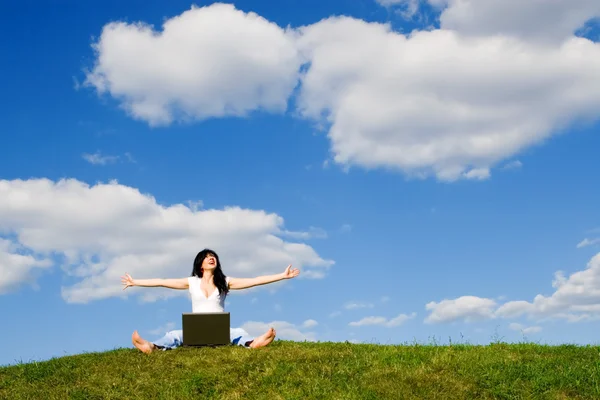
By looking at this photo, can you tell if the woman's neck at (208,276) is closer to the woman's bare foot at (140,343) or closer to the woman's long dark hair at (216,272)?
the woman's long dark hair at (216,272)

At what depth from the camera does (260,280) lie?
17281 millimetres

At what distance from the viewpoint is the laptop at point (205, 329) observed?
16.3 metres

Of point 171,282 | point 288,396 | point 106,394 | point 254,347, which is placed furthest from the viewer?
point 171,282

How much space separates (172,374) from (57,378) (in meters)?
2.84

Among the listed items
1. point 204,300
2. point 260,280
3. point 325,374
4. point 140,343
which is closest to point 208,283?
point 204,300

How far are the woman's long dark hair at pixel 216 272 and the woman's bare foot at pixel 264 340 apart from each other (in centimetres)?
173

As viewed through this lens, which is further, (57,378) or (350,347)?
(350,347)

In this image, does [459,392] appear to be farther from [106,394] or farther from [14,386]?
[14,386]

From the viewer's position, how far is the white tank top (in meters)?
17.2

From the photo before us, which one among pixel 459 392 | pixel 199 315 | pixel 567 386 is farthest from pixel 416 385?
pixel 199 315

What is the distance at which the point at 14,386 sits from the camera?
14.9 metres

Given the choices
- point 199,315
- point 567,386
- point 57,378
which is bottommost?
point 567,386

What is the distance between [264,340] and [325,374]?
326 cm

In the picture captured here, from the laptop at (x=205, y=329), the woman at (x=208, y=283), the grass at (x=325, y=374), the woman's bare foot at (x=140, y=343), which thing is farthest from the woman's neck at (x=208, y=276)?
the woman's bare foot at (x=140, y=343)
